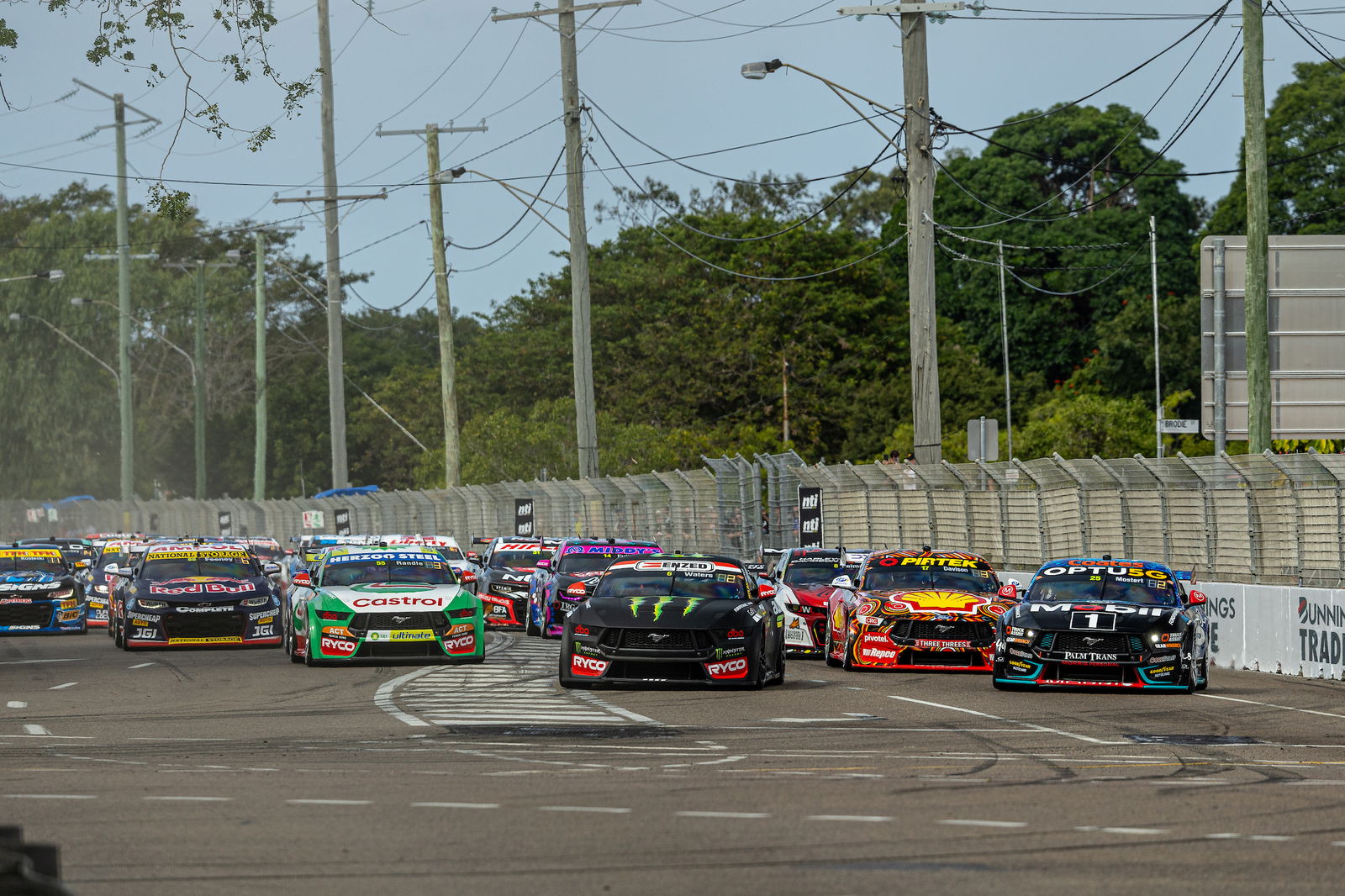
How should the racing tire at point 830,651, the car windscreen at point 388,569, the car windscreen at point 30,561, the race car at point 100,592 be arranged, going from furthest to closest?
the race car at point 100,592
the car windscreen at point 30,561
the car windscreen at point 388,569
the racing tire at point 830,651

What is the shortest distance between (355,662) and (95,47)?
9.48 meters

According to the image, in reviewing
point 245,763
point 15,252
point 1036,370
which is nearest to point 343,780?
point 245,763

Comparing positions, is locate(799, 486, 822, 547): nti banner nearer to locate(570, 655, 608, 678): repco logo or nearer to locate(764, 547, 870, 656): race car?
locate(764, 547, 870, 656): race car

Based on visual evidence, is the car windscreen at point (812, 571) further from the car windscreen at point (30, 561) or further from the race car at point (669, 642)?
the car windscreen at point (30, 561)

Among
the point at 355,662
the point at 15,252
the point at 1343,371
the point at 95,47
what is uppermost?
the point at 15,252

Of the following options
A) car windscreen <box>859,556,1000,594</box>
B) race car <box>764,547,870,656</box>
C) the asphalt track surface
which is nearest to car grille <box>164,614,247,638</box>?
the asphalt track surface

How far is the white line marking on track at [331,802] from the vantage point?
10.8 m

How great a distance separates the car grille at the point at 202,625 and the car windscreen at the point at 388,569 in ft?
11.1

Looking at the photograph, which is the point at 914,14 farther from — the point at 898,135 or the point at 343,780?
the point at 343,780

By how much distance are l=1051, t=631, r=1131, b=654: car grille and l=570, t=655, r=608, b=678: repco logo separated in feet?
14.0

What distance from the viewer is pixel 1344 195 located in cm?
6825

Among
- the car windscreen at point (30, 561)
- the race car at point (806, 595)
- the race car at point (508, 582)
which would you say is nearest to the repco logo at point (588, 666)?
the race car at point (806, 595)

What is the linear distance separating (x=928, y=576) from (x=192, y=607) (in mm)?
9568

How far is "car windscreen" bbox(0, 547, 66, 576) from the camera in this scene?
3281cm
